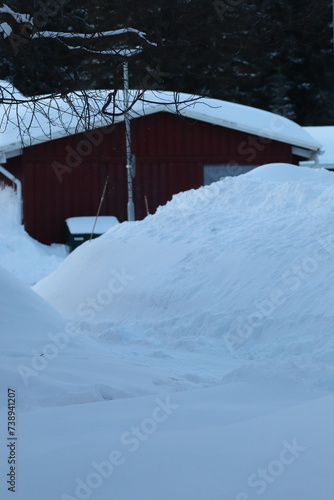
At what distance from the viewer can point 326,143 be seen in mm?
27031

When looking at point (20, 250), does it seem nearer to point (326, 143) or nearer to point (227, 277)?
point (227, 277)

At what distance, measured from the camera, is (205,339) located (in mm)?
8602

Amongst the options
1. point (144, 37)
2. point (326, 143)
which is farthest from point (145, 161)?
point (144, 37)

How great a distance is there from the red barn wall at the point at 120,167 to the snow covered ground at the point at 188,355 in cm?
731

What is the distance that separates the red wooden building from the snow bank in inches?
307

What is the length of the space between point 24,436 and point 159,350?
12.4 feet

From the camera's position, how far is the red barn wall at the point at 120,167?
2078 cm

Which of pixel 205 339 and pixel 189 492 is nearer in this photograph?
pixel 189 492

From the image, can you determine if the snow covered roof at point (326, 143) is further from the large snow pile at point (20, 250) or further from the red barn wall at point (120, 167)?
the large snow pile at point (20, 250)

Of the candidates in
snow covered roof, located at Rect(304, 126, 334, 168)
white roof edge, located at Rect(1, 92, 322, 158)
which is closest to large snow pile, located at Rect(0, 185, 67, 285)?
white roof edge, located at Rect(1, 92, 322, 158)

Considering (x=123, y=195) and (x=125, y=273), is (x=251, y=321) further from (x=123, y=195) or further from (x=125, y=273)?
(x=123, y=195)

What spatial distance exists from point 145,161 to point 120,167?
0.74 metres

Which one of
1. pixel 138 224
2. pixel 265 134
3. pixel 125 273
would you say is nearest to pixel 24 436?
pixel 125 273

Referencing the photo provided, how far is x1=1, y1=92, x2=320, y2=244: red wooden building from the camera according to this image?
20781 millimetres
